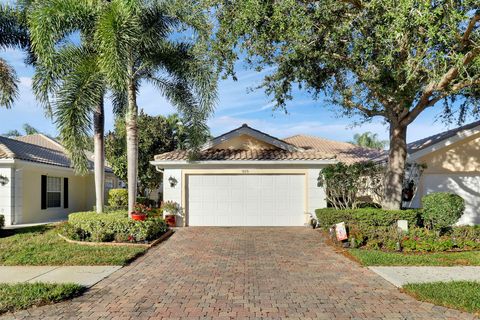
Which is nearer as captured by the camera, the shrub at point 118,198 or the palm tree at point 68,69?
the palm tree at point 68,69

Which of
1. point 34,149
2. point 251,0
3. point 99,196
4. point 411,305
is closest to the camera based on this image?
point 411,305

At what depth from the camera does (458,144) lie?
51.0ft

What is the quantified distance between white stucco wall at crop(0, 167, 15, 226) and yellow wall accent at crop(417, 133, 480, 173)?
54.9 ft

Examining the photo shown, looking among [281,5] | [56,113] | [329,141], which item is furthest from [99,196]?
[329,141]

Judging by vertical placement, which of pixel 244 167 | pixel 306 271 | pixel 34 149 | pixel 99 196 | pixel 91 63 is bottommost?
pixel 306 271

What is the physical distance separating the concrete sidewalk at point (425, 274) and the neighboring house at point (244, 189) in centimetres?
793

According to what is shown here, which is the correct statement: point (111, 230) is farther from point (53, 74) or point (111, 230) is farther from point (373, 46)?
point (373, 46)

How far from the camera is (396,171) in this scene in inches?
527

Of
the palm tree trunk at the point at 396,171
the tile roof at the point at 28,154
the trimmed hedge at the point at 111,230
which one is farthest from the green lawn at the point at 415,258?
the tile roof at the point at 28,154

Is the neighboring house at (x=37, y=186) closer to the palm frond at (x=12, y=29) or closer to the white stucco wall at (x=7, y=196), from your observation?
the white stucco wall at (x=7, y=196)

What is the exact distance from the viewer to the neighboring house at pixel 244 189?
53.8ft

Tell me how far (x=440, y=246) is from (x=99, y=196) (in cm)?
1137

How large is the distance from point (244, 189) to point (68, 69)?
8.30m

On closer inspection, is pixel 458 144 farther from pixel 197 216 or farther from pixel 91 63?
pixel 91 63
